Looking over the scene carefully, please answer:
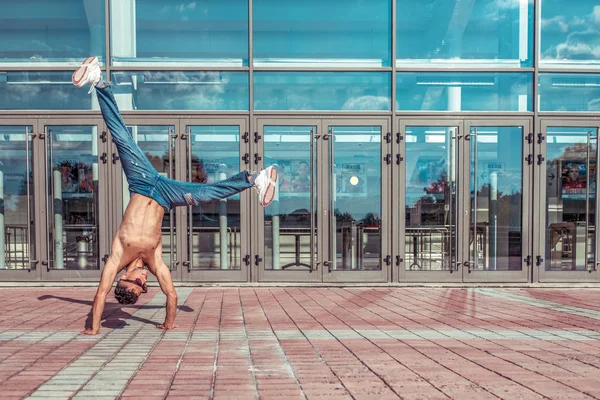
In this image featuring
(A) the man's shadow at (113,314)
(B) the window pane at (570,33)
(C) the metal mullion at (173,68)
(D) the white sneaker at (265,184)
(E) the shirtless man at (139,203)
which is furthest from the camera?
(B) the window pane at (570,33)

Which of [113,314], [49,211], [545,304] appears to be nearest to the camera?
[113,314]

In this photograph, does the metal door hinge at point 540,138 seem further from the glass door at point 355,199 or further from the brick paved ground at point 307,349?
the brick paved ground at point 307,349

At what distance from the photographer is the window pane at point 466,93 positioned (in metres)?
8.98

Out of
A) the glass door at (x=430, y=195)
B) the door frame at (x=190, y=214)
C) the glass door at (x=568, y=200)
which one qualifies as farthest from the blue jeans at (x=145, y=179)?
the glass door at (x=568, y=200)

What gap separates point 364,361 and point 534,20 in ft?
24.4

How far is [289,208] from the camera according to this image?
8.97 m

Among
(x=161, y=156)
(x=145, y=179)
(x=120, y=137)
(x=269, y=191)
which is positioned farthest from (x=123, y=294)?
(x=161, y=156)

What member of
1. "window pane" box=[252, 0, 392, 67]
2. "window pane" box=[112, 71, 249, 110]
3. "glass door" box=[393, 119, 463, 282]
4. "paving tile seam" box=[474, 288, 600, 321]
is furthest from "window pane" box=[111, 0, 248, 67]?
"paving tile seam" box=[474, 288, 600, 321]

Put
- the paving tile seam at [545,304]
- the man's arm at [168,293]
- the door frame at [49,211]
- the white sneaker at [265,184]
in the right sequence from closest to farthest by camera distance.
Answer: the man's arm at [168,293] < the white sneaker at [265,184] < the paving tile seam at [545,304] < the door frame at [49,211]

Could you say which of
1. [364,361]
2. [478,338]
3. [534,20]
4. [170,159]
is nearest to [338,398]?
[364,361]

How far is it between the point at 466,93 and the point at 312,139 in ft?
9.06

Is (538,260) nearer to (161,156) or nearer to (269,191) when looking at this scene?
(269,191)

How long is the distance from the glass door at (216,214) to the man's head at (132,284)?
342cm

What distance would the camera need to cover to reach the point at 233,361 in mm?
4102
